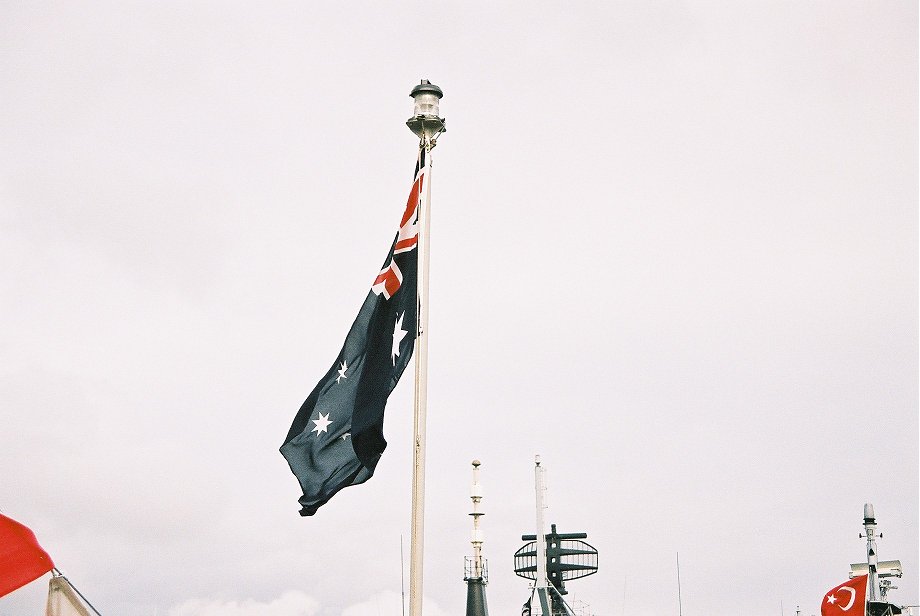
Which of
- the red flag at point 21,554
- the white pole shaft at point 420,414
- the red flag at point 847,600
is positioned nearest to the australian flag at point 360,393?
the white pole shaft at point 420,414

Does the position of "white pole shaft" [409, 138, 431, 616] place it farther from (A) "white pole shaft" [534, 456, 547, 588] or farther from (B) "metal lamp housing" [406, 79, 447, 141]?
(A) "white pole shaft" [534, 456, 547, 588]

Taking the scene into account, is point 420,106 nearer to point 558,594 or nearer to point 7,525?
point 7,525

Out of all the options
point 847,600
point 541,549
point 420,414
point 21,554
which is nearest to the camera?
point 21,554

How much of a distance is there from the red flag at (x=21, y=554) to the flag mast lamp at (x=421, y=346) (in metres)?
4.03

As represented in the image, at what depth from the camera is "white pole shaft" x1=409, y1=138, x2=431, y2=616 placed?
14.8m

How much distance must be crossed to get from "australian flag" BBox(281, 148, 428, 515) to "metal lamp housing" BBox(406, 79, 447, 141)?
35.2 inches

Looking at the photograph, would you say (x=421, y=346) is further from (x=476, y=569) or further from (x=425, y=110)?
(x=476, y=569)

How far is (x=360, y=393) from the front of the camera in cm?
1579

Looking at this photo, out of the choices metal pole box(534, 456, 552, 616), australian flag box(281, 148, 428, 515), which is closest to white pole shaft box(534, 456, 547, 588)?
metal pole box(534, 456, 552, 616)

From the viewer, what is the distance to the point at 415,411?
1563 cm

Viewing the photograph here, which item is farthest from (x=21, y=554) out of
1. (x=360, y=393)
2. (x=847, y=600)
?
(x=847, y=600)

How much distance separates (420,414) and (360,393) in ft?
2.67

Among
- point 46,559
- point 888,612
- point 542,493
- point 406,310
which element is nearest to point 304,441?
point 406,310

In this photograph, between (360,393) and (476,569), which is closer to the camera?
(360,393)
